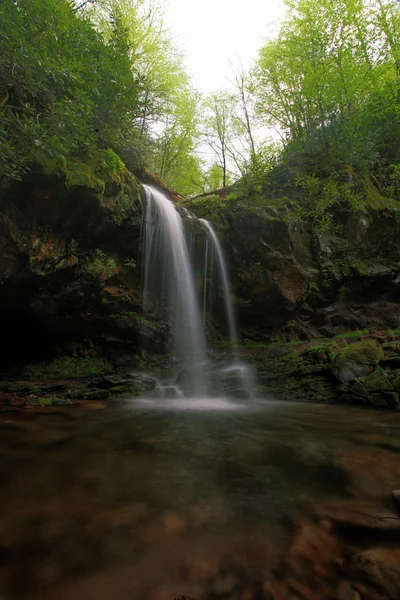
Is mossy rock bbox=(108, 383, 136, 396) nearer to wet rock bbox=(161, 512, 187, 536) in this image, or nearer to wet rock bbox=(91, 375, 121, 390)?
wet rock bbox=(91, 375, 121, 390)

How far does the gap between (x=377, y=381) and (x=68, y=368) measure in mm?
8159

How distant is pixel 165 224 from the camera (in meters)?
9.97

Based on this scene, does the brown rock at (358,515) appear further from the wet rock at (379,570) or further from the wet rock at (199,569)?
the wet rock at (199,569)

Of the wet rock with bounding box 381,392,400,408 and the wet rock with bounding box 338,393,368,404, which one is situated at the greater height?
the wet rock with bounding box 381,392,400,408

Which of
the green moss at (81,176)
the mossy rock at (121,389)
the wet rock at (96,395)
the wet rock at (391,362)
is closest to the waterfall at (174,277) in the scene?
the green moss at (81,176)

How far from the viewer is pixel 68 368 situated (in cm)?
910

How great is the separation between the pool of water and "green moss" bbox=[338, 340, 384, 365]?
6.17 ft

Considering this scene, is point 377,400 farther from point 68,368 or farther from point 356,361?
point 68,368

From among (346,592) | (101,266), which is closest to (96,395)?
(101,266)

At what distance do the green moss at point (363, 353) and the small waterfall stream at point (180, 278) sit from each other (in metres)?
3.11

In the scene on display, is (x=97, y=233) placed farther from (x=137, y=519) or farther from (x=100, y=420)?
(x=137, y=519)

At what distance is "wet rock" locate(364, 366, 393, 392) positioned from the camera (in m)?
5.92

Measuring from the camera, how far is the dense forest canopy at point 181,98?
6066mm

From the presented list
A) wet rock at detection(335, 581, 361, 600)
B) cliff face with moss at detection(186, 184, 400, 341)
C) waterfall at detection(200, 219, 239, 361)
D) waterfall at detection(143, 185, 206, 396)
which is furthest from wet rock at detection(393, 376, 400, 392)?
waterfall at detection(200, 219, 239, 361)
